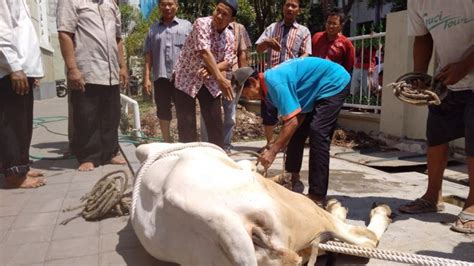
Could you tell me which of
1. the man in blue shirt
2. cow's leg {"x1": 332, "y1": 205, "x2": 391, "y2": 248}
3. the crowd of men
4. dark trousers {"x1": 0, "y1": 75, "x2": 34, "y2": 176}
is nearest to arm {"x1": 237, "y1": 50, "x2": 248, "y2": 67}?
the crowd of men

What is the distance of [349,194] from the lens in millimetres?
3873

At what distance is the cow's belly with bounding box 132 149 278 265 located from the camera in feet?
6.04

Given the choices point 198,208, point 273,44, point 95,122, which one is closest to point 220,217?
point 198,208

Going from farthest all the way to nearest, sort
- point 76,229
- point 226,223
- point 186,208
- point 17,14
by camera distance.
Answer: point 17,14 → point 76,229 → point 186,208 → point 226,223

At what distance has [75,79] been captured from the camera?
422cm

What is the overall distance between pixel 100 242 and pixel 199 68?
217cm

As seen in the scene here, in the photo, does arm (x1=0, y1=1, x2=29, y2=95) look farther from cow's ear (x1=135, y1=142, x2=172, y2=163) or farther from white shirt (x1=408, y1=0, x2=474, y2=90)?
white shirt (x1=408, y1=0, x2=474, y2=90)

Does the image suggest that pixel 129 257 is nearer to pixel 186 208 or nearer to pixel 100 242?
pixel 100 242

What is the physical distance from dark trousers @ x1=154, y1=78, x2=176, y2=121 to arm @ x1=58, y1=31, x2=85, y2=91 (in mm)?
1157

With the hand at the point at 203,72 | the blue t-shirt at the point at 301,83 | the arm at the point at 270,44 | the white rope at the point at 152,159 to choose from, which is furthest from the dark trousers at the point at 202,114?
the white rope at the point at 152,159

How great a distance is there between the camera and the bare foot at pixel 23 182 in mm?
3838

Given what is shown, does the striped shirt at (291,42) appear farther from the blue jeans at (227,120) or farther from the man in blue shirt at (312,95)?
the man in blue shirt at (312,95)

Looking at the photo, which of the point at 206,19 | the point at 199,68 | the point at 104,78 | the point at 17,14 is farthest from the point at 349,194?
the point at 17,14

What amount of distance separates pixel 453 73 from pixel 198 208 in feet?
6.44
